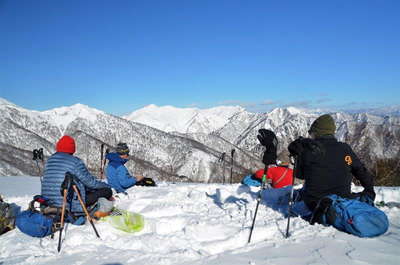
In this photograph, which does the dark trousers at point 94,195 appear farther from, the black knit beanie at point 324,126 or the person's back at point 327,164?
the black knit beanie at point 324,126

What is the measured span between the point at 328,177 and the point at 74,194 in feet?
17.5

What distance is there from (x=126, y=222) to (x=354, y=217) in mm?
4389

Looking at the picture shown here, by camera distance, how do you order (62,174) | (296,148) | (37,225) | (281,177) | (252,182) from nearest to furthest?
1. (296,148)
2. (37,225)
3. (62,174)
4. (281,177)
5. (252,182)

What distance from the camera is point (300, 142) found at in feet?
19.5

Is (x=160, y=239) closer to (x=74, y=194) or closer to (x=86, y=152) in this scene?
(x=74, y=194)

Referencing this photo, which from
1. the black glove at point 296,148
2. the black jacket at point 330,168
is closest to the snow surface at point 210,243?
the black jacket at point 330,168

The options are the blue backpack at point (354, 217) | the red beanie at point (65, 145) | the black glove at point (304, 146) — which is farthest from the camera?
the red beanie at point (65, 145)

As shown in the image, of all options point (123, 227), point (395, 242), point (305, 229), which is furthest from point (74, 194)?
point (395, 242)

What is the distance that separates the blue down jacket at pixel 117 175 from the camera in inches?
382

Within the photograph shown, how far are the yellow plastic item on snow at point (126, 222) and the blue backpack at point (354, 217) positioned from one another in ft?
12.0

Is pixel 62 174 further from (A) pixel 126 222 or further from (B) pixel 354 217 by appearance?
(B) pixel 354 217

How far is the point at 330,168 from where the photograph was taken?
5824 mm

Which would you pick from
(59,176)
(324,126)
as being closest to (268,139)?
(324,126)

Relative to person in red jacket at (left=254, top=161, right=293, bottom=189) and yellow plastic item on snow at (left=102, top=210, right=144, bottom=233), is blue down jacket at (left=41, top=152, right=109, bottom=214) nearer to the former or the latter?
yellow plastic item on snow at (left=102, top=210, right=144, bottom=233)
